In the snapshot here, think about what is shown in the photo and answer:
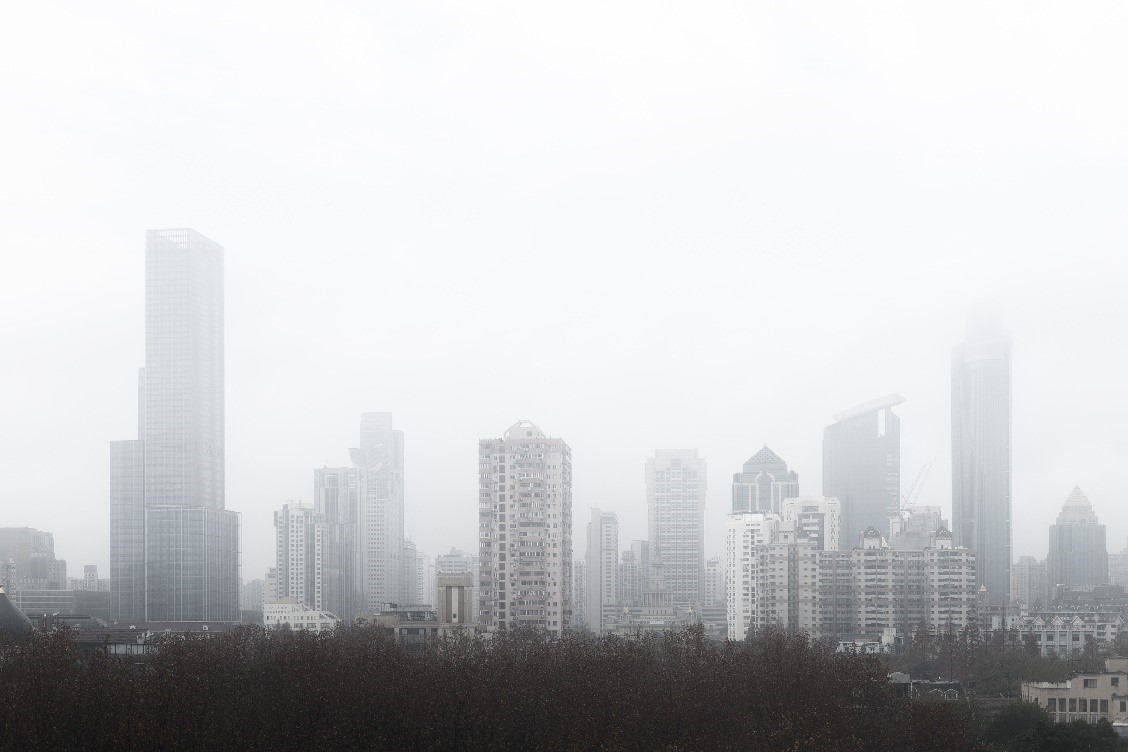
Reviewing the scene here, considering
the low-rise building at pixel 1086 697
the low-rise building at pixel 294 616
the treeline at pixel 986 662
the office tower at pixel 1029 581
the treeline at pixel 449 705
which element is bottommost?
the office tower at pixel 1029 581

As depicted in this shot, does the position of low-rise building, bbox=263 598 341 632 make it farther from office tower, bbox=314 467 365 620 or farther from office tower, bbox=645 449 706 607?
office tower, bbox=645 449 706 607

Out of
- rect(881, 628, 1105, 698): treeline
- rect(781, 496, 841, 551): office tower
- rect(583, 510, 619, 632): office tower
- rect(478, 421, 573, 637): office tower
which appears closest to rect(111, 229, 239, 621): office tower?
Answer: rect(478, 421, 573, 637): office tower

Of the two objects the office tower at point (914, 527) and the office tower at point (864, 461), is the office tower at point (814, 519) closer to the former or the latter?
the office tower at point (914, 527)

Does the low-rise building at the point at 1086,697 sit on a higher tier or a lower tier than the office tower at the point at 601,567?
higher

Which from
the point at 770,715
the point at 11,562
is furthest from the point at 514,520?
the point at 11,562

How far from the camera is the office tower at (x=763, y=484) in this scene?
106 meters

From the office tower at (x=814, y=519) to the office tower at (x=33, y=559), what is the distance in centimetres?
4685

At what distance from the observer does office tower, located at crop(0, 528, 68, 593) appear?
81.3 meters

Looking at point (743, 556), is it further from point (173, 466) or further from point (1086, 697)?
point (1086, 697)

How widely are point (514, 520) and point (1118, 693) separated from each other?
25088 millimetres

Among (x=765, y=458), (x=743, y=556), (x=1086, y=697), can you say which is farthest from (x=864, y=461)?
(x=1086, y=697)

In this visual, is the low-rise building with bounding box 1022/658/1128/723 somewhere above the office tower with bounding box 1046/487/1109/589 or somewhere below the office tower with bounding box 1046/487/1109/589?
above

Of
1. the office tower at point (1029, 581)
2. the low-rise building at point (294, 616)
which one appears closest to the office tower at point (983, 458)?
the office tower at point (1029, 581)

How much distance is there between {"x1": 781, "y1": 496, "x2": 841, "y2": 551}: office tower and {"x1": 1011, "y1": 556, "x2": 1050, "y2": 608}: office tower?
21.0 metres
